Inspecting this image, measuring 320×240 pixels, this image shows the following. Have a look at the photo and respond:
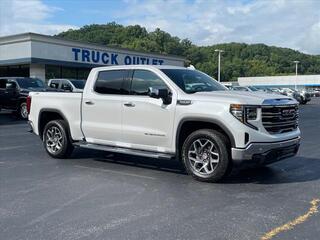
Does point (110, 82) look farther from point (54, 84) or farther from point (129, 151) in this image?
point (54, 84)

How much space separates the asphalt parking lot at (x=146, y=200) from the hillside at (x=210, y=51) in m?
78.0

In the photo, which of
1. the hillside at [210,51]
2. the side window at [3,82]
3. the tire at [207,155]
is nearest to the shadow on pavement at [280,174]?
the tire at [207,155]

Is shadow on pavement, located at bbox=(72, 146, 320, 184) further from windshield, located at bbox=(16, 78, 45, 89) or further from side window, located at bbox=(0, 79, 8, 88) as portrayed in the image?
side window, located at bbox=(0, 79, 8, 88)

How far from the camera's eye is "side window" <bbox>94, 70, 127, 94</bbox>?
28.9 ft

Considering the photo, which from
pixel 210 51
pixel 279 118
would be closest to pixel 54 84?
pixel 279 118

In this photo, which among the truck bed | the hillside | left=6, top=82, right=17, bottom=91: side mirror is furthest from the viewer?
the hillside

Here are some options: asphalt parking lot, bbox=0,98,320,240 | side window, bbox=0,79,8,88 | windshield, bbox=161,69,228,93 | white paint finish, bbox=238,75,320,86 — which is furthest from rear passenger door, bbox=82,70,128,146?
white paint finish, bbox=238,75,320,86

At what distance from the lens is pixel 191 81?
8.36 m

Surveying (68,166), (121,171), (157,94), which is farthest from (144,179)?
(68,166)

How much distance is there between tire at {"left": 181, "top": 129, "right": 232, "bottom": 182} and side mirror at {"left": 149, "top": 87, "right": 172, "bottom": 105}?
712 millimetres

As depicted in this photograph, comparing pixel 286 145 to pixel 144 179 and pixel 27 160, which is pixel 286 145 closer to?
pixel 144 179

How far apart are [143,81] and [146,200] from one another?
2670 millimetres

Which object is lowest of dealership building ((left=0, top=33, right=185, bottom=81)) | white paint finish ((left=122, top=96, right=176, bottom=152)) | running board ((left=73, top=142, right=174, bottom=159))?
running board ((left=73, top=142, right=174, bottom=159))

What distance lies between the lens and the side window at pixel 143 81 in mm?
8258
